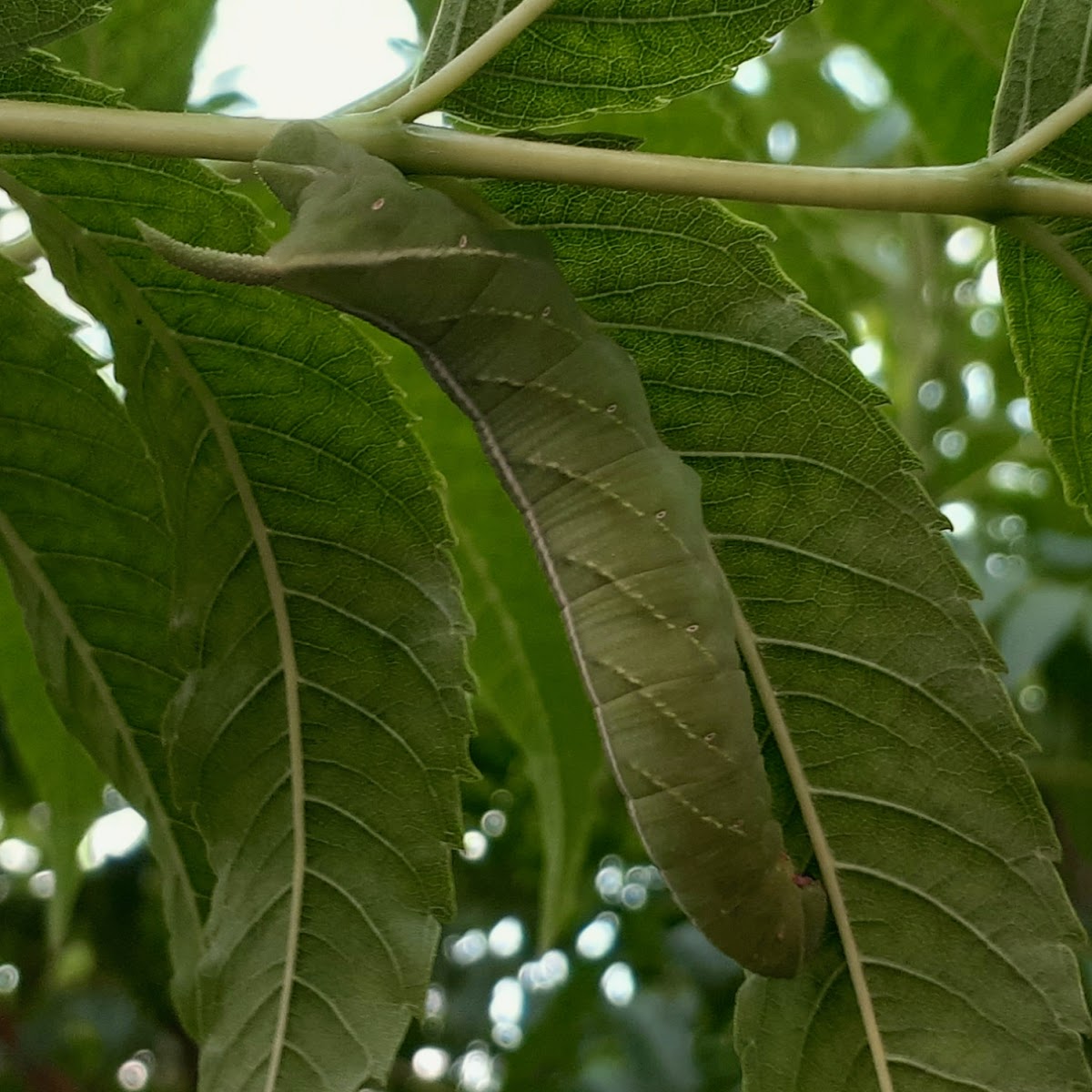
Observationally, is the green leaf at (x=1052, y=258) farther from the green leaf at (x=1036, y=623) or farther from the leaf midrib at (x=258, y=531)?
the green leaf at (x=1036, y=623)

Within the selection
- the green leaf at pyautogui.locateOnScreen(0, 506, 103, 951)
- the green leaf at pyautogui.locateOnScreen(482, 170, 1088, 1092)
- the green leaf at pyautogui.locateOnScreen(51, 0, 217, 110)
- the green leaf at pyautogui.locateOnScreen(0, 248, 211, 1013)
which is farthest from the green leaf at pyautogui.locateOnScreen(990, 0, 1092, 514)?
the green leaf at pyautogui.locateOnScreen(0, 506, 103, 951)

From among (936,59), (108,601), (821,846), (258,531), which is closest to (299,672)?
(258,531)

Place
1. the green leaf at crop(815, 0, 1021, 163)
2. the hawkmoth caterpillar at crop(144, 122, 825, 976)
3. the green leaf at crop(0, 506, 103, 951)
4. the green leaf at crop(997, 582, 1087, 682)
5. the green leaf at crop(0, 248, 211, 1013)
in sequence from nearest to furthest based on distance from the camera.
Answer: the hawkmoth caterpillar at crop(144, 122, 825, 976) < the green leaf at crop(0, 248, 211, 1013) < the green leaf at crop(815, 0, 1021, 163) < the green leaf at crop(0, 506, 103, 951) < the green leaf at crop(997, 582, 1087, 682)

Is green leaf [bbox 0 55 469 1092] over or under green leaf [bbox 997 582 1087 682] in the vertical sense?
over

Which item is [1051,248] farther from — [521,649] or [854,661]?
[521,649]

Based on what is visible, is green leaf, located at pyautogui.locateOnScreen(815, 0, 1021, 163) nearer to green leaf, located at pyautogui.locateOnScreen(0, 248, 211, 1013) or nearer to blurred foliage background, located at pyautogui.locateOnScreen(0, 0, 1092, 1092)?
blurred foliage background, located at pyautogui.locateOnScreen(0, 0, 1092, 1092)
